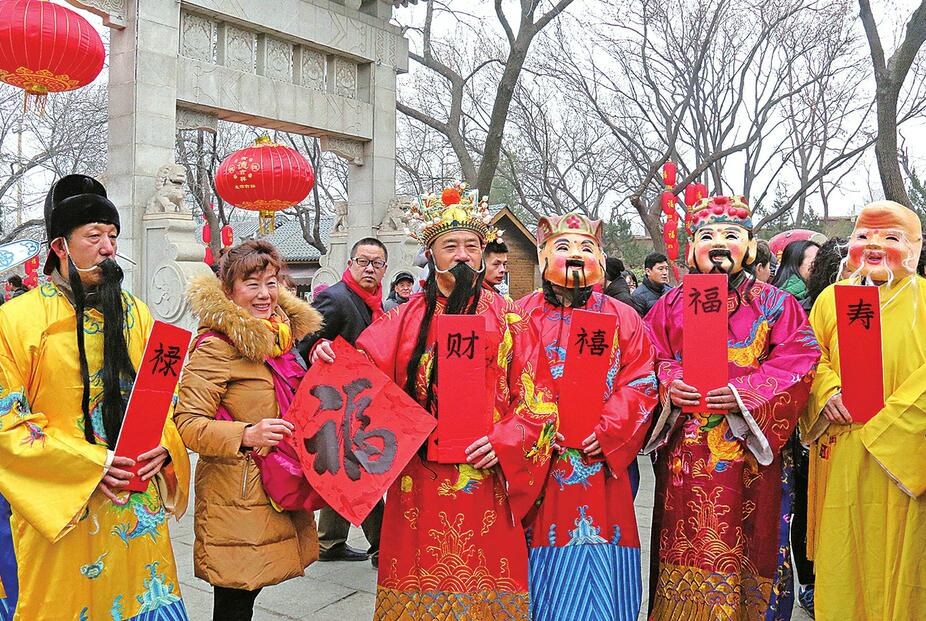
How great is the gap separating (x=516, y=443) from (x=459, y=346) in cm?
42

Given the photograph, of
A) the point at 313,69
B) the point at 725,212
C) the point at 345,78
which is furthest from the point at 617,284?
the point at 345,78

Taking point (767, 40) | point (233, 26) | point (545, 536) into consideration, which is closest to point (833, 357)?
point (545, 536)

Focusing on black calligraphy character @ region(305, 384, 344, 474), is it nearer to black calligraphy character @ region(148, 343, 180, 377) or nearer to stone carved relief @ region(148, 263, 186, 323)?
black calligraphy character @ region(148, 343, 180, 377)

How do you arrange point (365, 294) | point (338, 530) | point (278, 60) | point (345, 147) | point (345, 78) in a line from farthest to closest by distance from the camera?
point (345, 147)
point (345, 78)
point (278, 60)
point (338, 530)
point (365, 294)

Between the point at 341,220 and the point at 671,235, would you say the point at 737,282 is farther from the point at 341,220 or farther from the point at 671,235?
the point at 671,235

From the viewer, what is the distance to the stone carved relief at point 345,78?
12.9m

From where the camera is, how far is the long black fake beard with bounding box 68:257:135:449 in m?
2.70

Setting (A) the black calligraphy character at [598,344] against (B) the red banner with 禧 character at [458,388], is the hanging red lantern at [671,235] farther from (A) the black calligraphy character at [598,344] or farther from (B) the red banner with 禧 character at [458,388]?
(B) the red banner with 禧 character at [458,388]

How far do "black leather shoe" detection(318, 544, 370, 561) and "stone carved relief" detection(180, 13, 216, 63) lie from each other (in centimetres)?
808

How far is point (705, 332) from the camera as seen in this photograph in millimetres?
3205

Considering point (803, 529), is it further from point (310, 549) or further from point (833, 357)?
point (310, 549)

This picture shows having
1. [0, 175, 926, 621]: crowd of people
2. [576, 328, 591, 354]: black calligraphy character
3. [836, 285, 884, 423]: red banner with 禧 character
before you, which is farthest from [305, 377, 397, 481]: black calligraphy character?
[836, 285, 884, 423]: red banner with 禧 character

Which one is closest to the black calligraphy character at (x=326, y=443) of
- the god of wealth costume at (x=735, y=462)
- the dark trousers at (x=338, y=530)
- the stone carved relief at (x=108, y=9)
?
the god of wealth costume at (x=735, y=462)

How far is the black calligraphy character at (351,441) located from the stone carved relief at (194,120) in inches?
349
